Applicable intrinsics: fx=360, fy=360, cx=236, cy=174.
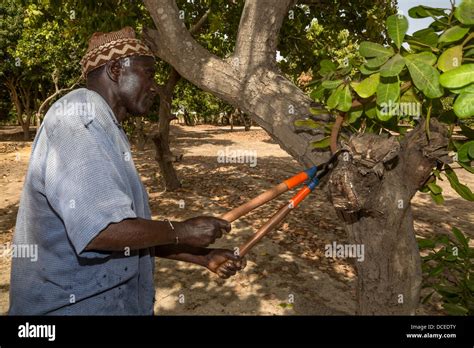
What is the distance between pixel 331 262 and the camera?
5762mm

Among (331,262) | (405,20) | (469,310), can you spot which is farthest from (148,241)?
(331,262)

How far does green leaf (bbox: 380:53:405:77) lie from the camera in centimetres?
149

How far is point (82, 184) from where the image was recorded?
4.87 ft

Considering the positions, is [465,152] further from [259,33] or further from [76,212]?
[76,212]

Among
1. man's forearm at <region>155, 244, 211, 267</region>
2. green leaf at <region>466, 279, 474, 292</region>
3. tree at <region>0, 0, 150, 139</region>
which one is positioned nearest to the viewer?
man's forearm at <region>155, 244, 211, 267</region>

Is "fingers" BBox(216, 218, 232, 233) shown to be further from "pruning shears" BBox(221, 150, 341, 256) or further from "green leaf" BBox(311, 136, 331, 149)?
"green leaf" BBox(311, 136, 331, 149)

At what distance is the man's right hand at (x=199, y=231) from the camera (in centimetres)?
186

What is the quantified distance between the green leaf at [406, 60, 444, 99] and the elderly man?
1.17 metres

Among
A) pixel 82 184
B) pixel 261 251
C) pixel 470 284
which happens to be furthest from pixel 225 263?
pixel 261 251

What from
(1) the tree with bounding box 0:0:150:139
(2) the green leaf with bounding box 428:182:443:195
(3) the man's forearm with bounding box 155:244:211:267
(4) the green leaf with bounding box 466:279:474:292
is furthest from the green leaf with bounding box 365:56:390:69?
(1) the tree with bounding box 0:0:150:139

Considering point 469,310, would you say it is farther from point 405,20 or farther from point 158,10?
point 158,10

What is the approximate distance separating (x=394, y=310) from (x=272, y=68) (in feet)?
5.92

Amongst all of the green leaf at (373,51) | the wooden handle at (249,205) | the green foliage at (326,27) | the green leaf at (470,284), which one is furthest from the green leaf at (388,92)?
the green foliage at (326,27)

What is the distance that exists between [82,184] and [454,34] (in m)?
1.65
